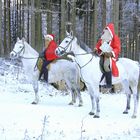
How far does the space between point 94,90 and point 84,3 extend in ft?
72.9

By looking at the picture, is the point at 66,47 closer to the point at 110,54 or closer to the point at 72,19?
the point at 110,54

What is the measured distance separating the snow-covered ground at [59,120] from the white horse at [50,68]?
0.75 m

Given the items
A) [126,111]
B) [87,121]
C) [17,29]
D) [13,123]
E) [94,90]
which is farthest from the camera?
[17,29]

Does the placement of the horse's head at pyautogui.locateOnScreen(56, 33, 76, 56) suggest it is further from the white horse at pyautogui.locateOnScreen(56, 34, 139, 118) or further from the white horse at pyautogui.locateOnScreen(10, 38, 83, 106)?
the white horse at pyautogui.locateOnScreen(10, 38, 83, 106)

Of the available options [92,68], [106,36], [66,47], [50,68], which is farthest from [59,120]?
[50,68]

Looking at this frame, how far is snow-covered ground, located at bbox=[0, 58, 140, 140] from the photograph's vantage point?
883 centimetres

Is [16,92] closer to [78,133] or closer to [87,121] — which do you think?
[87,121]

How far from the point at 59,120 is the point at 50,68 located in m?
3.08

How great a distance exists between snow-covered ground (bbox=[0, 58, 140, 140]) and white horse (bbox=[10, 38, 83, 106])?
29.3 inches

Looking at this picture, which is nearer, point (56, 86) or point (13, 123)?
point (13, 123)

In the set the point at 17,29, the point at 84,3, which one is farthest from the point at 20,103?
the point at 17,29

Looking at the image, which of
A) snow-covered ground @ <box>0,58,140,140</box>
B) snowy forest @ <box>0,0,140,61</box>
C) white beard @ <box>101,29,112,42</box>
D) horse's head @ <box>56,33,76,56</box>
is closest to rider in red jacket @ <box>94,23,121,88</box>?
white beard @ <box>101,29,112,42</box>

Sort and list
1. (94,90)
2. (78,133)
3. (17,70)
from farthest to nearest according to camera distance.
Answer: (17,70) < (94,90) < (78,133)

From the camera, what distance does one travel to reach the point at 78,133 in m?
9.16
